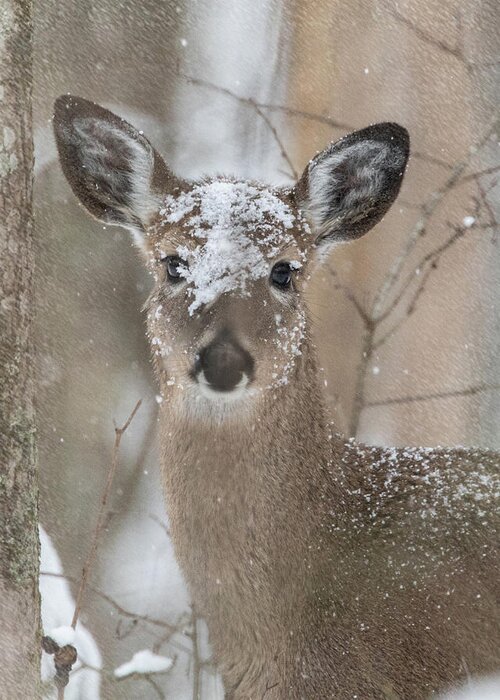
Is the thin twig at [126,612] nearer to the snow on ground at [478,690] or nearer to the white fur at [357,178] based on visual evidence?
the snow on ground at [478,690]

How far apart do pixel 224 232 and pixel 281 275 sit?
261mm

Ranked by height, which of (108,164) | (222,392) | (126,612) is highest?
(108,164)

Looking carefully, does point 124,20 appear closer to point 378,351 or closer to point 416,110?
point 416,110

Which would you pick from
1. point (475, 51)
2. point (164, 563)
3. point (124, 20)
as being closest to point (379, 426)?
point (164, 563)

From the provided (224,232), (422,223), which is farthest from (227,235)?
(422,223)

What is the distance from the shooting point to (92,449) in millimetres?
4621

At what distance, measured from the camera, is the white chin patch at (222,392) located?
→ 9.23 feet

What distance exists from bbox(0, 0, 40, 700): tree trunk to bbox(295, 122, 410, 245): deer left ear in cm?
102

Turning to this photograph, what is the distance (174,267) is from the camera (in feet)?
10.3

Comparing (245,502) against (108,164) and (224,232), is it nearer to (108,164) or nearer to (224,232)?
(224,232)

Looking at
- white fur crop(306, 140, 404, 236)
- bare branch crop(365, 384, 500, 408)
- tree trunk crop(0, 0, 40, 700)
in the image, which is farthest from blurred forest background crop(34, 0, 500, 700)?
tree trunk crop(0, 0, 40, 700)

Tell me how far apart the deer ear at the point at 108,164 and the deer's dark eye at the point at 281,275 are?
0.53 metres

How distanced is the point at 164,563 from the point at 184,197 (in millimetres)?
2187

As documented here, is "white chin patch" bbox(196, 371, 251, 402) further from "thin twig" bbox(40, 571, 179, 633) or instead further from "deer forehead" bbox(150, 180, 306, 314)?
"thin twig" bbox(40, 571, 179, 633)
